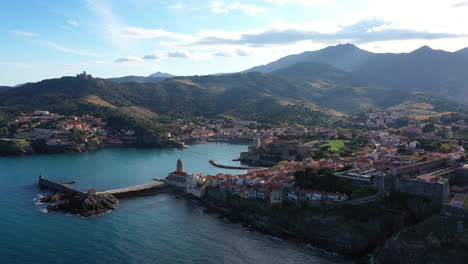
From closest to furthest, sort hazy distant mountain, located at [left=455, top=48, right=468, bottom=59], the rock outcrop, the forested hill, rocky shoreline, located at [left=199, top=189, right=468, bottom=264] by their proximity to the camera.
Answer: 1. rocky shoreline, located at [left=199, top=189, right=468, bottom=264]
2. the rock outcrop
3. the forested hill
4. hazy distant mountain, located at [left=455, top=48, right=468, bottom=59]

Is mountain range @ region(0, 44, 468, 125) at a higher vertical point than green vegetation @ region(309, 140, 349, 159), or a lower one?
higher

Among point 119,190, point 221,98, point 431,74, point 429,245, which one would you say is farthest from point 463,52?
point 429,245

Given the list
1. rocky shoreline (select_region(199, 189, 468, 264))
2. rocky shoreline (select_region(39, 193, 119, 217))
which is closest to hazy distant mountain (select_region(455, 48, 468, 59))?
rocky shoreline (select_region(199, 189, 468, 264))

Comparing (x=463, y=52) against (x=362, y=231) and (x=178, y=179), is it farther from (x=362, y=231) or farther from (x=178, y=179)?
(x=362, y=231)

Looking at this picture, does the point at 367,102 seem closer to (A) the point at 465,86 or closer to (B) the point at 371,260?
(A) the point at 465,86

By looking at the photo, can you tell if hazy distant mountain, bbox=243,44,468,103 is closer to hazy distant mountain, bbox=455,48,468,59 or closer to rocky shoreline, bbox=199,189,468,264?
hazy distant mountain, bbox=455,48,468,59

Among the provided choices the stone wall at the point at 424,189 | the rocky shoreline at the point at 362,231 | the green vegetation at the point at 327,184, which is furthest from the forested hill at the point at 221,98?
the rocky shoreline at the point at 362,231

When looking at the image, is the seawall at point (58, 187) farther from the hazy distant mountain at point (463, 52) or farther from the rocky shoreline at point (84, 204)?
the hazy distant mountain at point (463, 52)

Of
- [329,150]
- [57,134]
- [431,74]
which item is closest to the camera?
[329,150]
